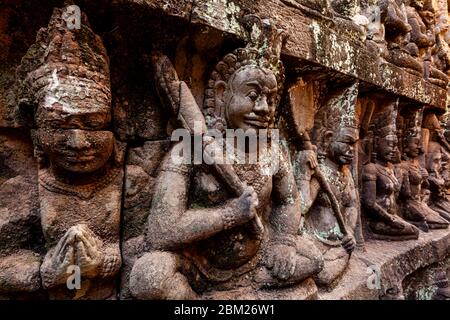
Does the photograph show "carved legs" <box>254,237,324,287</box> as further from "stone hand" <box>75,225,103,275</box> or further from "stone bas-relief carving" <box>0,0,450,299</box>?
"stone hand" <box>75,225,103,275</box>

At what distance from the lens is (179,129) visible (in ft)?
6.57

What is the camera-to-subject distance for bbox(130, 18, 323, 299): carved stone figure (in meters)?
1.79

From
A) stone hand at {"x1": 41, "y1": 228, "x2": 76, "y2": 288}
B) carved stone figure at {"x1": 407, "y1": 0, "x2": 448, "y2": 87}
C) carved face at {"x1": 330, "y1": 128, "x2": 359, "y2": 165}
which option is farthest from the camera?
carved stone figure at {"x1": 407, "y1": 0, "x2": 448, "y2": 87}

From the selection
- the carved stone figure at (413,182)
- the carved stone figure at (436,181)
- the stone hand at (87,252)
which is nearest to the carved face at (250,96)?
the stone hand at (87,252)

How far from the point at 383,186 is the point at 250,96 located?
2278 millimetres

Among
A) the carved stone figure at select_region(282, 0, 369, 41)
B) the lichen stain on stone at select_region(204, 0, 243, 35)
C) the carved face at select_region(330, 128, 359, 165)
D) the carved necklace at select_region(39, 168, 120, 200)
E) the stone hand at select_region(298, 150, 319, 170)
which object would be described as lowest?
the carved necklace at select_region(39, 168, 120, 200)

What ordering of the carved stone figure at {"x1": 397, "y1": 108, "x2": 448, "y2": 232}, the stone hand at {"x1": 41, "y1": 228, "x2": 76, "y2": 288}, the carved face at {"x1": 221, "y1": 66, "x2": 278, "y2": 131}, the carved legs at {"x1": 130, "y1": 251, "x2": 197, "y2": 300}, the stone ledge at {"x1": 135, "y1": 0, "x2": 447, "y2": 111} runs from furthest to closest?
the carved stone figure at {"x1": 397, "y1": 108, "x2": 448, "y2": 232}, the carved face at {"x1": 221, "y1": 66, "x2": 278, "y2": 131}, the stone ledge at {"x1": 135, "y1": 0, "x2": 447, "y2": 111}, the carved legs at {"x1": 130, "y1": 251, "x2": 197, "y2": 300}, the stone hand at {"x1": 41, "y1": 228, "x2": 76, "y2": 288}

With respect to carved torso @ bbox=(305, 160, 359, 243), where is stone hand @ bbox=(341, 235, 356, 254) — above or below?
below

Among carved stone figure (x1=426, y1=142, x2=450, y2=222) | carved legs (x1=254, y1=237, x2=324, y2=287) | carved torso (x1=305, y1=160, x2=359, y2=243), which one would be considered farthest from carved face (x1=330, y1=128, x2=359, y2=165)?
carved stone figure (x1=426, y1=142, x2=450, y2=222)

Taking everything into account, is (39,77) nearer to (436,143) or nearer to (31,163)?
(31,163)

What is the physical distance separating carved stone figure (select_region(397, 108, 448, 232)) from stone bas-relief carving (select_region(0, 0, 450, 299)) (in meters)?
1.25

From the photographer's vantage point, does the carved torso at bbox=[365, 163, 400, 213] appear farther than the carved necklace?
Yes

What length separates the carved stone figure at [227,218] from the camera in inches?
70.6

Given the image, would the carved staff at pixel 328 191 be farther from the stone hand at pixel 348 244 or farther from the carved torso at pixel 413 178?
the carved torso at pixel 413 178
